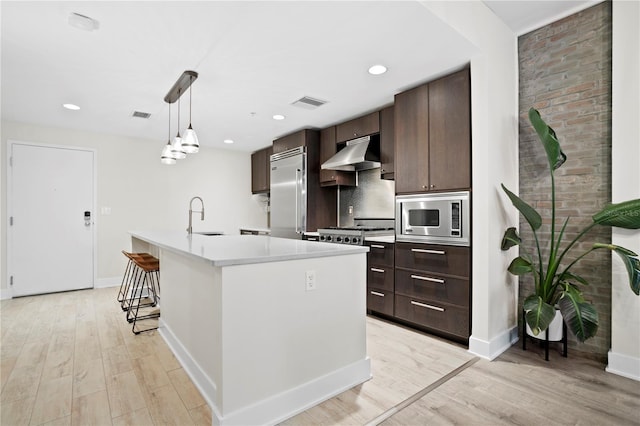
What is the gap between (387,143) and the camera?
3635 millimetres

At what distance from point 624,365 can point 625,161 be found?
137 cm

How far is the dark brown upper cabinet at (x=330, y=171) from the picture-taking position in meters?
4.45

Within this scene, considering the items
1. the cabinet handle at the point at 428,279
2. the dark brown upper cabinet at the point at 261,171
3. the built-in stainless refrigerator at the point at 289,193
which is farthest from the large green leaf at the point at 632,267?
the dark brown upper cabinet at the point at 261,171

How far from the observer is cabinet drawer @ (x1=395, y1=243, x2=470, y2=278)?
2.65 meters

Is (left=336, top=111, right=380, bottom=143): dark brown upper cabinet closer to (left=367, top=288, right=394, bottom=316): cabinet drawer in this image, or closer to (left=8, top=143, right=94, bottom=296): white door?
(left=367, top=288, right=394, bottom=316): cabinet drawer

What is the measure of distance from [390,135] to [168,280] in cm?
268

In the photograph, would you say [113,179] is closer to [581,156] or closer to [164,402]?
[164,402]

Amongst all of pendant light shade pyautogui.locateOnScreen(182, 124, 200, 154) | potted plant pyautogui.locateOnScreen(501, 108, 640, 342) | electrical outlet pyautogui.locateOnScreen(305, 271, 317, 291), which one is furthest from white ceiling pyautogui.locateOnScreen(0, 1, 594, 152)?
electrical outlet pyautogui.locateOnScreen(305, 271, 317, 291)

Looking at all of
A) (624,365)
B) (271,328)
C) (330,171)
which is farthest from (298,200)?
(624,365)

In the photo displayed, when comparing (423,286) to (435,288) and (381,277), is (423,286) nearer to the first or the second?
(435,288)

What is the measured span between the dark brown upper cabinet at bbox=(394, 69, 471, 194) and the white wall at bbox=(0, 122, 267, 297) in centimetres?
399

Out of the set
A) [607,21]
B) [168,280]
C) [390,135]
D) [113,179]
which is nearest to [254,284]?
[168,280]

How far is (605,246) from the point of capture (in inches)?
84.1

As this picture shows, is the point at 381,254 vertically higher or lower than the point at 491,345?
higher
